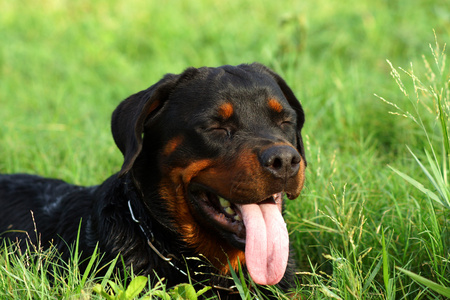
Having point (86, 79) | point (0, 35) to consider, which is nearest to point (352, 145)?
point (86, 79)

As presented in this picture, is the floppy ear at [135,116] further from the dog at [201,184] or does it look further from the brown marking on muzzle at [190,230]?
the brown marking on muzzle at [190,230]

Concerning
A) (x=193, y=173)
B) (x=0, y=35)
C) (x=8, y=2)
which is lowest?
(x=193, y=173)

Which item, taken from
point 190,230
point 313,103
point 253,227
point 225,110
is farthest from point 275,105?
point 313,103

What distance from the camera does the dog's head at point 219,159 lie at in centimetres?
273

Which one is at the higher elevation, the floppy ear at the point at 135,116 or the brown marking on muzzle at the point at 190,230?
the floppy ear at the point at 135,116

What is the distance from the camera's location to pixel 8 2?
34.5ft

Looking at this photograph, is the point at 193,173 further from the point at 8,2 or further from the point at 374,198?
the point at 8,2

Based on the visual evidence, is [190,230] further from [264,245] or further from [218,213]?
[264,245]

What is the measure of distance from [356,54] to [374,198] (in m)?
3.87

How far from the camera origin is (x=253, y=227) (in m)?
2.77

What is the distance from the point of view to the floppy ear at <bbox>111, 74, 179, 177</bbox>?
2.84 metres

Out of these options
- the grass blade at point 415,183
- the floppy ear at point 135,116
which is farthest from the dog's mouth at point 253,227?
the grass blade at point 415,183

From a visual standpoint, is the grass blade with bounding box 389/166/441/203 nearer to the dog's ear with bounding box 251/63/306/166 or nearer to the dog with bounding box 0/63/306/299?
the dog with bounding box 0/63/306/299

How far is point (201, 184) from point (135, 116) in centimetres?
48
